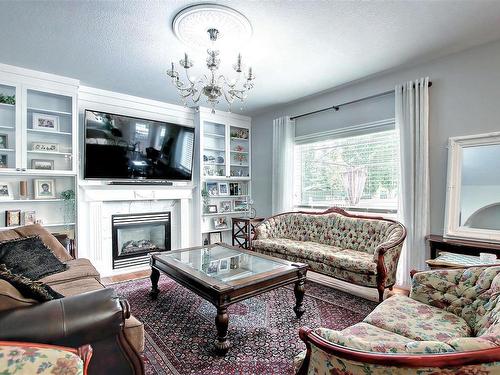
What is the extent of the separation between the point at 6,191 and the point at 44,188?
375 millimetres

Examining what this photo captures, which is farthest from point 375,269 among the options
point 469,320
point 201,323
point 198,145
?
point 198,145

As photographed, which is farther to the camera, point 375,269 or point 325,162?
point 325,162

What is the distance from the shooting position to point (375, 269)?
2.75 metres

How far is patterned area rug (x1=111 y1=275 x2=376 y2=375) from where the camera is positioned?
191cm

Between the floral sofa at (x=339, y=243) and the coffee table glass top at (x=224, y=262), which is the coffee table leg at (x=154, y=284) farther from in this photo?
the floral sofa at (x=339, y=243)

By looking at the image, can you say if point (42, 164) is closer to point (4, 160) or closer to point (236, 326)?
point (4, 160)

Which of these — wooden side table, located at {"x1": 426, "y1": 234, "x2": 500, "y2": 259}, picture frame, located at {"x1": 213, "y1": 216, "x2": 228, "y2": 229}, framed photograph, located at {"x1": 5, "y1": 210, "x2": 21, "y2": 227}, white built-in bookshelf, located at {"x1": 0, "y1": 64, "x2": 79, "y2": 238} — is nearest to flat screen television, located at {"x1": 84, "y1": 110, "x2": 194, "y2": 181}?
white built-in bookshelf, located at {"x1": 0, "y1": 64, "x2": 79, "y2": 238}

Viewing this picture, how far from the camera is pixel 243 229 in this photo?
5023mm

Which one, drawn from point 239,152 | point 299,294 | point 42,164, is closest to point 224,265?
point 299,294

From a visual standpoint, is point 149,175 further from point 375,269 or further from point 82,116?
point 375,269

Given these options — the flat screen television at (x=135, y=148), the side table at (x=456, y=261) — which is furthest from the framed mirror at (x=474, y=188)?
the flat screen television at (x=135, y=148)

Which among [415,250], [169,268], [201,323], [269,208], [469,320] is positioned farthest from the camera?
[269,208]

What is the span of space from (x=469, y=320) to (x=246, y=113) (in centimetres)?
458

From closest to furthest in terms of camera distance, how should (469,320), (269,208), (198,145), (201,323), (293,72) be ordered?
(469,320) → (201,323) → (293,72) → (198,145) → (269,208)
